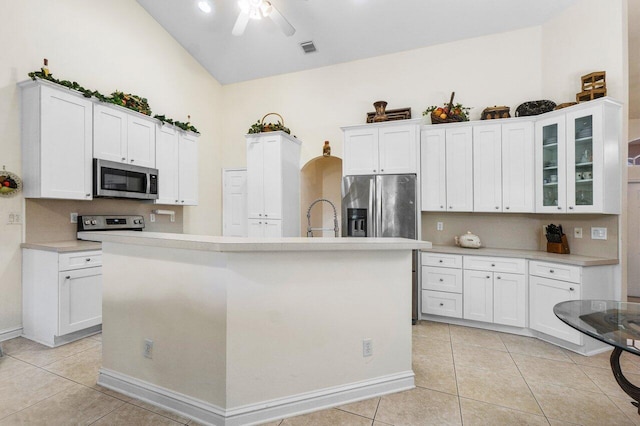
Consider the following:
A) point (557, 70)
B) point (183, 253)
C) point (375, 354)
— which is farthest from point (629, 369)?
point (183, 253)

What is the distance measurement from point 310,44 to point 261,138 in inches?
61.9

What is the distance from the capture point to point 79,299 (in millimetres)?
2994

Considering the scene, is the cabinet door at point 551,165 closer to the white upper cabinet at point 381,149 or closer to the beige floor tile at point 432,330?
the white upper cabinet at point 381,149

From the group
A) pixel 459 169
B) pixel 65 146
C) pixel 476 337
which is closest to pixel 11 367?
pixel 65 146

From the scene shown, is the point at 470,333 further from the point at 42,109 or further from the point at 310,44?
the point at 42,109

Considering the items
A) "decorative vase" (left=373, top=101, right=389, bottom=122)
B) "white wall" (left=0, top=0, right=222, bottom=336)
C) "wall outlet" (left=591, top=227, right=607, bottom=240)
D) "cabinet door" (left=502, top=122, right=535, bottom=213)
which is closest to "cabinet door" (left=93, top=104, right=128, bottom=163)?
"white wall" (left=0, top=0, right=222, bottom=336)

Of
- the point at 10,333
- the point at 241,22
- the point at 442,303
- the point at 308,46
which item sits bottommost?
the point at 10,333

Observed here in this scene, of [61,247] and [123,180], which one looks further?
[123,180]

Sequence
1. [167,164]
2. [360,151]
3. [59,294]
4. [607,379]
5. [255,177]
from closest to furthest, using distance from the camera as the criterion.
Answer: [607,379]
[59,294]
[360,151]
[167,164]
[255,177]

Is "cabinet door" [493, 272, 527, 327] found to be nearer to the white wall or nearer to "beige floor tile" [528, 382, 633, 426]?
"beige floor tile" [528, 382, 633, 426]

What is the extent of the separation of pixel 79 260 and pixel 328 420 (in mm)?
2764

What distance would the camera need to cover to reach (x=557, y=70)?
142 inches

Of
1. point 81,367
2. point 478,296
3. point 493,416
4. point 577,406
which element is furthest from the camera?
point 478,296

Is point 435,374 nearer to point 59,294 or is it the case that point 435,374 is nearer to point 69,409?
point 69,409
